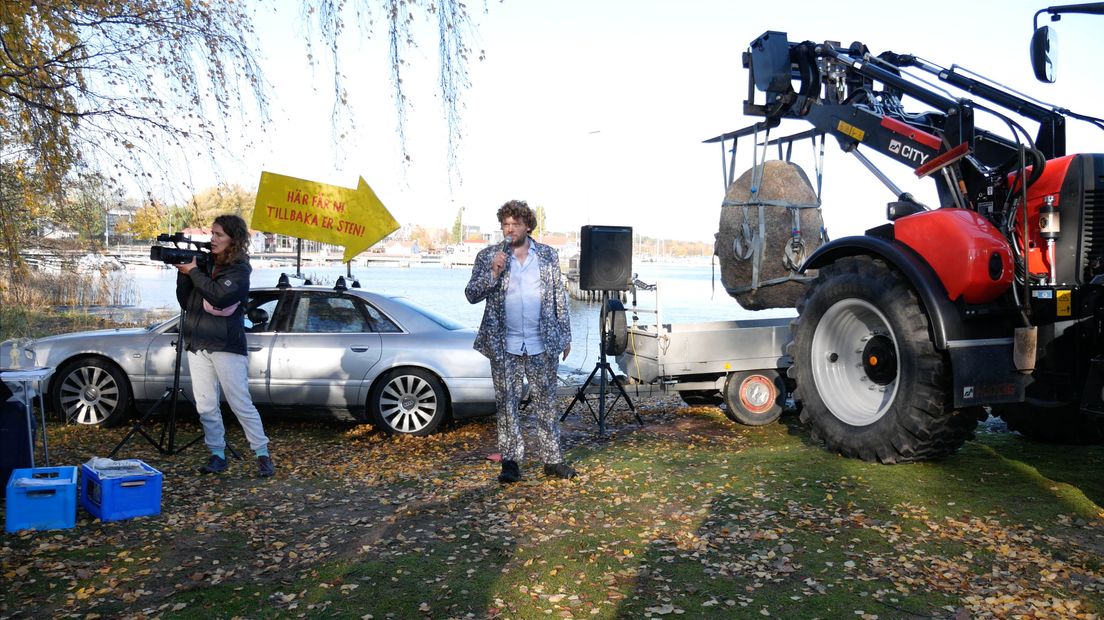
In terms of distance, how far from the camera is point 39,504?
15.7ft

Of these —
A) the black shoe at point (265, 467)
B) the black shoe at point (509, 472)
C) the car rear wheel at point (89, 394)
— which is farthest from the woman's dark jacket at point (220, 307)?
the car rear wheel at point (89, 394)

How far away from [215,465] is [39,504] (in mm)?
1464

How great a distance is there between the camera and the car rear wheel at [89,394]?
25.4ft

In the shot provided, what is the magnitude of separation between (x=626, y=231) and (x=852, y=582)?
476 centimetres

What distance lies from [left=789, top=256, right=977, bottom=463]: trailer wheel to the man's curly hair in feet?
7.68

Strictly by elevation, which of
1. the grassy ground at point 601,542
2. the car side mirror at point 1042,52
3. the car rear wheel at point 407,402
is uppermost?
the car side mirror at point 1042,52

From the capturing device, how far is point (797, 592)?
3.91m

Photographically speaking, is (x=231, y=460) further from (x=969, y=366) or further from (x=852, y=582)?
(x=969, y=366)

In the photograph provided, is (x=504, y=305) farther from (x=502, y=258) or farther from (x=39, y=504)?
(x=39, y=504)

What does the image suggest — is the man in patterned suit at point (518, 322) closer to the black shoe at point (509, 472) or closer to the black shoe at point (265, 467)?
the black shoe at point (509, 472)

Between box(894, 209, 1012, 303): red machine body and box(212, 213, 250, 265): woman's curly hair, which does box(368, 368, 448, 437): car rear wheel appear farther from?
box(894, 209, 1012, 303): red machine body

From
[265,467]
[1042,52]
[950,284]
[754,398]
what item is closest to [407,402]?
[265,467]

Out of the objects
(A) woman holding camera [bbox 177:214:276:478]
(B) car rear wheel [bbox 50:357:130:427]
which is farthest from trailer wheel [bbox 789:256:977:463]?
(B) car rear wheel [bbox 50:357:130:427]

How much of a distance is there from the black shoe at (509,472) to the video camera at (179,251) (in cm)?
266
